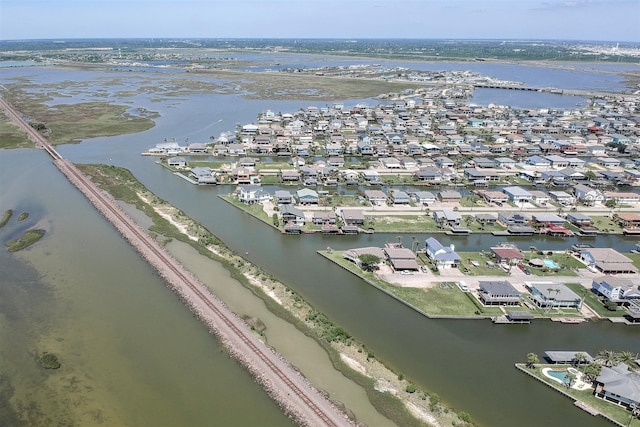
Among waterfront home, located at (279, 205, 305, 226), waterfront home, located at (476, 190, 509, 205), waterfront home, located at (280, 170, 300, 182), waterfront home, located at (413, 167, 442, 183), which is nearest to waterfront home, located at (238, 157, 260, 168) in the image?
waterfront home, located at (280, 170, 300, 182)

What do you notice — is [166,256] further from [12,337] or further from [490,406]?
[490,406]

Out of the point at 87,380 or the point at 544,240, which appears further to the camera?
the point at 544,240

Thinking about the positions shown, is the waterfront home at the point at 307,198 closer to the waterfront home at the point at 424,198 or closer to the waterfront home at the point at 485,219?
the waterfront home at the point at 424,198

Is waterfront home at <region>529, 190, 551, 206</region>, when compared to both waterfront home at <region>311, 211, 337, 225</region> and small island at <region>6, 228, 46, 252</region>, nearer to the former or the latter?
waterfront home at <region>311, 211, 337, 225</region>

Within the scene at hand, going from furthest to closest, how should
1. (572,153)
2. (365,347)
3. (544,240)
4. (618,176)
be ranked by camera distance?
(572,153) < (618,176) < (544,240) < (365,347)

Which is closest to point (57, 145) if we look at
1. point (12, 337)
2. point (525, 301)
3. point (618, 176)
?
point (12, 337)

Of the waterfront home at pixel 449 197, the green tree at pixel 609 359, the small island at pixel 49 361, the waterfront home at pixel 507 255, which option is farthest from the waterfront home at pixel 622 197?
the small island at pixel 49 361

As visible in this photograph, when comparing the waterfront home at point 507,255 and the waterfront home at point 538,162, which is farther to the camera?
the waterfront home at point 538,162
